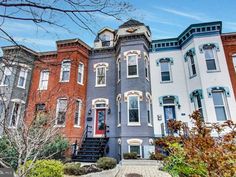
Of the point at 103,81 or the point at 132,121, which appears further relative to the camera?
the point at 103,81

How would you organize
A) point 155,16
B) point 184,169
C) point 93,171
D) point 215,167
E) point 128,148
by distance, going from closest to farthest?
point 215,167, point 184,169, point 155,16, point 93,171, point 128,148

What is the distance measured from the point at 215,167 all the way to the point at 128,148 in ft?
28.5

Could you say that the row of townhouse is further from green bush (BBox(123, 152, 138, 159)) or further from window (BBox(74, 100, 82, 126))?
green bush (BBox(123, 152, 138, 159))

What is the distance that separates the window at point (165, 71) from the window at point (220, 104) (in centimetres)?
343

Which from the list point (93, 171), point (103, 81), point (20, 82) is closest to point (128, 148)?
point (93, 171)

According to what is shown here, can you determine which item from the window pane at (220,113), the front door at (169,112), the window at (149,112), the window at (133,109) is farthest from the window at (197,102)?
the window at (133,109)

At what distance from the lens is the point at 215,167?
261 centimetres

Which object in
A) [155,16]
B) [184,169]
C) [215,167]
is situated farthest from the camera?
[155,16]

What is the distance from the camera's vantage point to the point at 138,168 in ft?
28.2

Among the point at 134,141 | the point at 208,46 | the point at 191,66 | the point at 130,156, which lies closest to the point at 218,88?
the point at 191,66

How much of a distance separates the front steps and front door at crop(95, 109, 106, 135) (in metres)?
0.97

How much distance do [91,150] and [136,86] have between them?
5310mm

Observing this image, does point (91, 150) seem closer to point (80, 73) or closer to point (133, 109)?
point (133, 109)

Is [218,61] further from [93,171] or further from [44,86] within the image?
[44,86]
